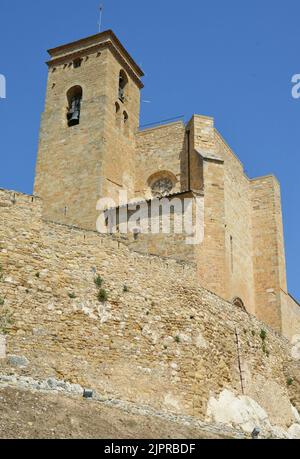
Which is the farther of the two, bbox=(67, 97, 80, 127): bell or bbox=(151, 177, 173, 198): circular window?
bbox=(67, 97, 80, 127): bell

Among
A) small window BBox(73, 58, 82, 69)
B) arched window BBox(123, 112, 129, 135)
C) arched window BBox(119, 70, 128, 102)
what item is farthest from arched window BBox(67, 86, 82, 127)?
arched window BBox(123, 112, 129, 135)

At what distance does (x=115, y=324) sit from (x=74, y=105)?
46.4ft

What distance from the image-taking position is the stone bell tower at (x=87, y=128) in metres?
23.2

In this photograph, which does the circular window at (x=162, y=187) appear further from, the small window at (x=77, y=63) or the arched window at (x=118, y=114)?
the small window at (x=77, y=63)

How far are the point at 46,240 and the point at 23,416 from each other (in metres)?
5.14

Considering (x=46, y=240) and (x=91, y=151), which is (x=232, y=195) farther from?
(x=46, y=240)

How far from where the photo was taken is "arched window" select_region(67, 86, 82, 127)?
2512cm

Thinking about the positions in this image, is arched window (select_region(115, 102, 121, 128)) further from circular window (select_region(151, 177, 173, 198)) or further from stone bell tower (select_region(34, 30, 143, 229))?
circular window (select_region(151, 177, 173, 198))

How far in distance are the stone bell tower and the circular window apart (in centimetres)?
93

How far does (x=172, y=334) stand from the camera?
14.4 metres

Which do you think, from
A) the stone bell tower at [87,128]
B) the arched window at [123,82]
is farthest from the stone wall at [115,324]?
the arched window at [123,82]

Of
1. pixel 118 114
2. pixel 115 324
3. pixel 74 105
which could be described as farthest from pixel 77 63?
pixel 115 324

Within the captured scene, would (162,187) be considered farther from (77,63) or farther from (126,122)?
(77,63)

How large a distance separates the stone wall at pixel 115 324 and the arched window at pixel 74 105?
11.5 m
